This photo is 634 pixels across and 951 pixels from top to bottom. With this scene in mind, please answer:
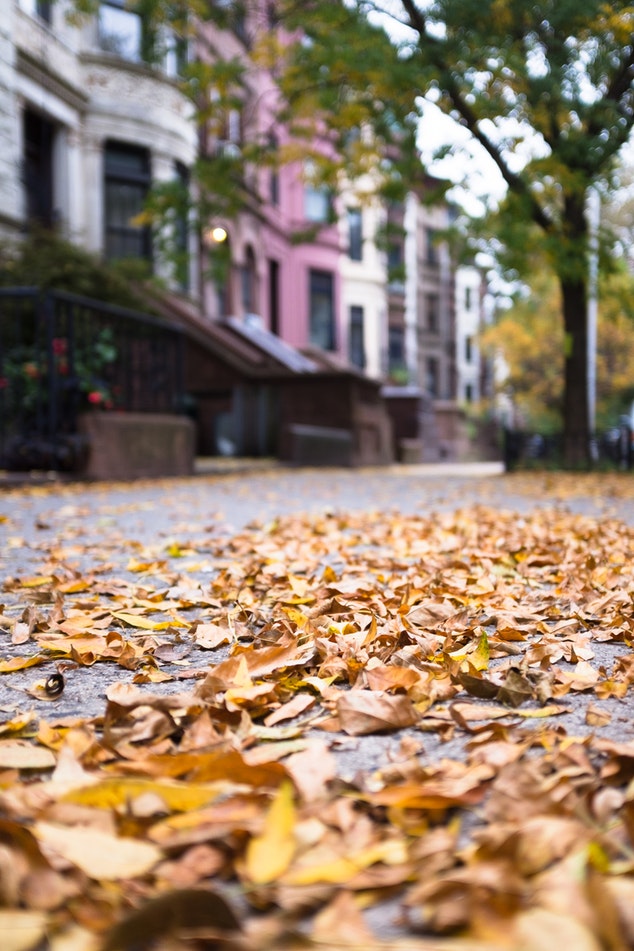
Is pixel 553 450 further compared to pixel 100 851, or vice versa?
pixel 553 450

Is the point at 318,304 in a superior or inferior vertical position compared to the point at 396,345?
superior

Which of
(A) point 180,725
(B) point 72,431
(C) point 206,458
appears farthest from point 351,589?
(C) point 206,458

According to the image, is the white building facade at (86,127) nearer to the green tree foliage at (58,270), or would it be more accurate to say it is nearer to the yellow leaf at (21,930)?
the green tree foliage at (58,270)

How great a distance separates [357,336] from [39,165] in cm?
2038

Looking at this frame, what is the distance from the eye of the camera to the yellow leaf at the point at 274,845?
1.16 m

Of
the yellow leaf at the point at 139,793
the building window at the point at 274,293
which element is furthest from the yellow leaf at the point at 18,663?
the building window at the point at 274,293

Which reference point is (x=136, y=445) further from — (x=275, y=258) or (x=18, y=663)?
(x=275, y=258)

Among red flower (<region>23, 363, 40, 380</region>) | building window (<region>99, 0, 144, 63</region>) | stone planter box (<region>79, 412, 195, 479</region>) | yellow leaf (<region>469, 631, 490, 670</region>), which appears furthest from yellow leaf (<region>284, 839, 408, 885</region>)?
building window (<region>99, 0, 144, 63</region>)

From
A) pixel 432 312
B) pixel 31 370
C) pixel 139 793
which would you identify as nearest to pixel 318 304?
pixel 432 312

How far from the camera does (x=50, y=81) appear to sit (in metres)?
16.4

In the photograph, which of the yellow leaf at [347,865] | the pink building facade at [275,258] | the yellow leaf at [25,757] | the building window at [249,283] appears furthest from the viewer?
the building window at [249,283]

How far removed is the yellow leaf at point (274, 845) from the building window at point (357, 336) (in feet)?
116

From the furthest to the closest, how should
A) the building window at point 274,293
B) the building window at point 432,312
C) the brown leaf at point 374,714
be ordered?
the building window at point 432,312 → the building window at point 274,293 → the brown leaf at point 374,714

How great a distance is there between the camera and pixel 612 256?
12383 mm
